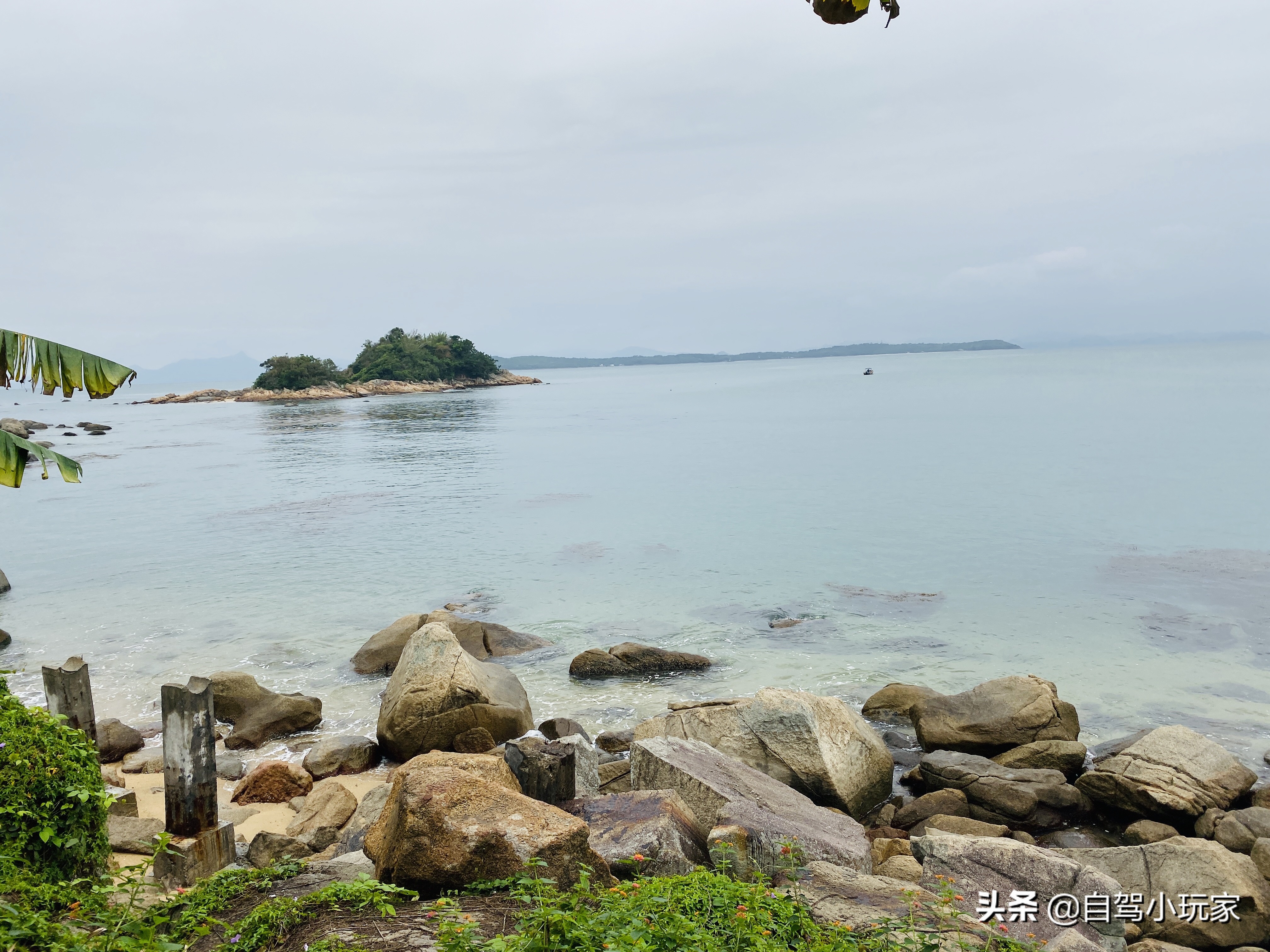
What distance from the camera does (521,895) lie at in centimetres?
434

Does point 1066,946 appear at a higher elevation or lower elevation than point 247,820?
higher

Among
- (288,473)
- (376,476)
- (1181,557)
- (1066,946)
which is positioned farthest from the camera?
(288,473)

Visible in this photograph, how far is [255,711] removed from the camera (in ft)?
39.3

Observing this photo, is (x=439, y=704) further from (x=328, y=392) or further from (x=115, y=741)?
(x=328, y=392)

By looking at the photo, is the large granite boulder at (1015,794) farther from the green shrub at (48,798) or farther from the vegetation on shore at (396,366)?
the vegetation on shore at (396,366)

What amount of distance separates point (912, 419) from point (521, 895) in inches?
2600

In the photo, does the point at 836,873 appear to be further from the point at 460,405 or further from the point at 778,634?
the point at 460,405

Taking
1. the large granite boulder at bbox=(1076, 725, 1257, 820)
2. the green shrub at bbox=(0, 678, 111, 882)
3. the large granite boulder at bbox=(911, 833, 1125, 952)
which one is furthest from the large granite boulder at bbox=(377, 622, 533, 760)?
the large granite boulder at bbox=(1076, 725, 1257, 820)

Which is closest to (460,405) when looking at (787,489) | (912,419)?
(912,419)

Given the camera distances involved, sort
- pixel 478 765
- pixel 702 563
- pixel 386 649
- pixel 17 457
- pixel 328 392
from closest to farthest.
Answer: pixel 478 765 → pixel 17 457 → pixel 386 649 → pixel 702 563 → pixel 328 392

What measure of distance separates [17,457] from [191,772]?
10.2 feet

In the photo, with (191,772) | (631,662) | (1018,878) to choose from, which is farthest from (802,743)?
(191,772)

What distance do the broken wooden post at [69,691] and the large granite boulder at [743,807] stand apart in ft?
17.1

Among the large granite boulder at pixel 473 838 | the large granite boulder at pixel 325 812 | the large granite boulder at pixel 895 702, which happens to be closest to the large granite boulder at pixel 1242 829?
the large granite boulder at pixel 895 702
